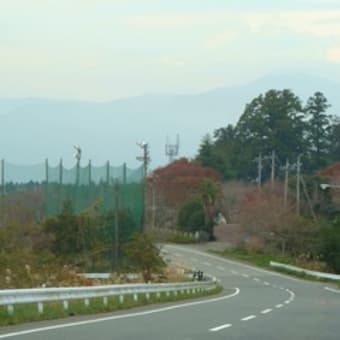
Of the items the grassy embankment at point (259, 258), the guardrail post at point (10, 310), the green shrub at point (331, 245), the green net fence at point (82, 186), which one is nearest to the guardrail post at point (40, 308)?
the guardrail post at point (10, 310)

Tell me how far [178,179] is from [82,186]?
67.4 metres

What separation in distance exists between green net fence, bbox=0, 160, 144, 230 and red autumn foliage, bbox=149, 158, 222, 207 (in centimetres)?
5563

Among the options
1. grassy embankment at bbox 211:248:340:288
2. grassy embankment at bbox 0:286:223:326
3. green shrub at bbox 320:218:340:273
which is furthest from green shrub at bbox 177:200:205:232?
grassy embankment at bbox 0:286:223:326

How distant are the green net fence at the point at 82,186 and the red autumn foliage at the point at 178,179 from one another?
55631mm

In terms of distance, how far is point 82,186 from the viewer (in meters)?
61.5

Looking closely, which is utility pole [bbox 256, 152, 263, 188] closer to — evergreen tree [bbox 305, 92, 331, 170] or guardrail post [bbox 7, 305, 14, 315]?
evergreen tree [bbox 305, 92, 331, 170]

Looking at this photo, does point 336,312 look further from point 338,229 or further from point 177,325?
point 338,229

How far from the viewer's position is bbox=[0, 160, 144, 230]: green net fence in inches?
2311

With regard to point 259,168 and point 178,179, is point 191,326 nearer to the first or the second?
point 259,168

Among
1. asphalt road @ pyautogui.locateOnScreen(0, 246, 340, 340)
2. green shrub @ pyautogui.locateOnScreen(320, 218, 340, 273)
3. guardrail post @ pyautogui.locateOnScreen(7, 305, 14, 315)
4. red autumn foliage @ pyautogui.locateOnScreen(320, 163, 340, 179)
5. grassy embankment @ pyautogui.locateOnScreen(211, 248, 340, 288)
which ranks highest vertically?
red autumn foliage @ pyautogui.locateOnScreen(320, 163, 340, 179)

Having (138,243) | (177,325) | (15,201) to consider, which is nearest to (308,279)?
(15,201)

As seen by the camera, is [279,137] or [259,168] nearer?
[259,168]

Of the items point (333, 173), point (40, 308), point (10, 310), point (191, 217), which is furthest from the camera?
point (333, 173)

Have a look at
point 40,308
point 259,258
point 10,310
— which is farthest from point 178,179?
point 10,310
